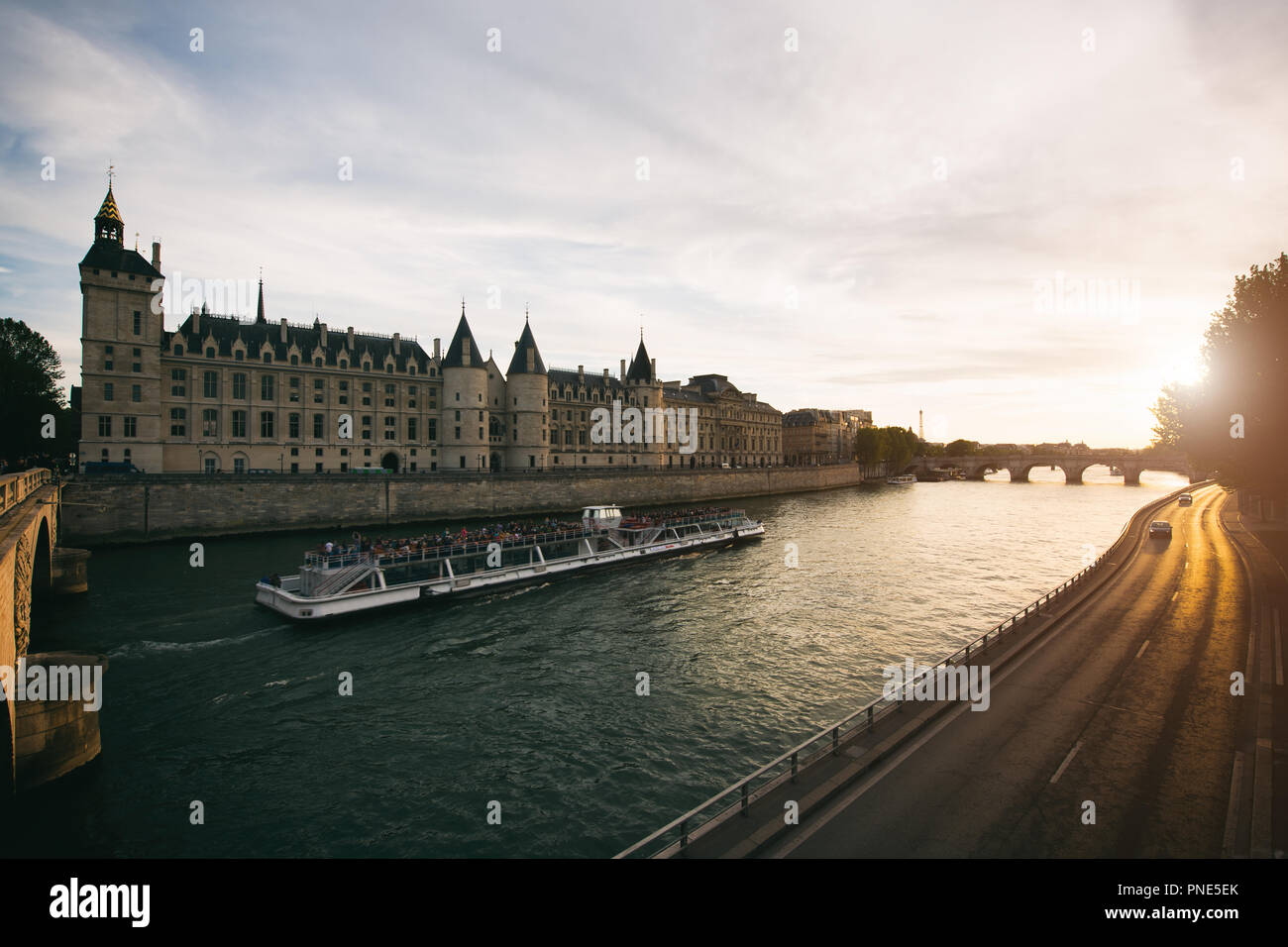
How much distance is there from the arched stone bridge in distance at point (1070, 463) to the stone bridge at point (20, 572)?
15327 cm

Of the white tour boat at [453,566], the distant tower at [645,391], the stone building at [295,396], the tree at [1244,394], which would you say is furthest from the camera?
the distant tower at [645,391]

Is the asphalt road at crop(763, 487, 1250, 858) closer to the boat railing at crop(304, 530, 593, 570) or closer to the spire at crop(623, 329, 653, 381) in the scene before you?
the boat railing at crop(304, 530, 593, 570)

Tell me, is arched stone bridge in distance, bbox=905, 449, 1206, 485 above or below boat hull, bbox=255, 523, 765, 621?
above

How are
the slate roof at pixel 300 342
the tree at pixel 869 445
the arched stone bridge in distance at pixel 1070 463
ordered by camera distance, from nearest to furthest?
the slate roof at pixel 300 342 → the arched stone bridge in distance at pixel 1070 463 → the tree at pixel 869 445

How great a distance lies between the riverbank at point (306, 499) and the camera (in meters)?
46.6

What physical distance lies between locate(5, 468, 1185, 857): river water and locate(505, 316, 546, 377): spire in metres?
47.5

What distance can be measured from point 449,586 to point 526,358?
55932 millimetres

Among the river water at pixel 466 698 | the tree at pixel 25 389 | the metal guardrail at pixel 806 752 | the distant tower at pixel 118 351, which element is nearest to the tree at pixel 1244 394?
the metal guardrail at pixel 806 752

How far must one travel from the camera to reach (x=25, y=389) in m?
56.2

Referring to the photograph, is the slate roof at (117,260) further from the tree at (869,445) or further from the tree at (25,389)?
the tree at (869,445)

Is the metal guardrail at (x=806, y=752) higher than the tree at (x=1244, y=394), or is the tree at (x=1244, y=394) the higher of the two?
the tree at (x=1244, y=394)

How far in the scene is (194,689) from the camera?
20.1 m

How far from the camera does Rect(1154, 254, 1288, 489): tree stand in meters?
27.5

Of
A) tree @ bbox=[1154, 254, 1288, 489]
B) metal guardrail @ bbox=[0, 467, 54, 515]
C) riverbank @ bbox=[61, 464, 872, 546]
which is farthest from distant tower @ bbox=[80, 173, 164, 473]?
tree @ bbox=[1154, 254, 1288, 489]
